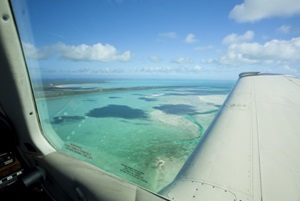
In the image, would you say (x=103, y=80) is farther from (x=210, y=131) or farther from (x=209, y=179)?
(x=209, y=179)

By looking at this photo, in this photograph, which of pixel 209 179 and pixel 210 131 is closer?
pixel 209 179

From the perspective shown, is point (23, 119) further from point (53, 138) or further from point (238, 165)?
point (238, 165)

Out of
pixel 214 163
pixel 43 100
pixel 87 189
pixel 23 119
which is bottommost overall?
pixel 87 189

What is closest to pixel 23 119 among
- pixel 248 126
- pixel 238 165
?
pixel 238 165

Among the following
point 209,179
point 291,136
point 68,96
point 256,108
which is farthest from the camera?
point 256,108

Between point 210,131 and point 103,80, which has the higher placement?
point 103,80

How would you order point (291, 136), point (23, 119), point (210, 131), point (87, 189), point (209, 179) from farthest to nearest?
1. point (210, 131)
2. point (291, 136)
3. point (23, 119)
4. point (87, 189)
5. point (209, 179)
